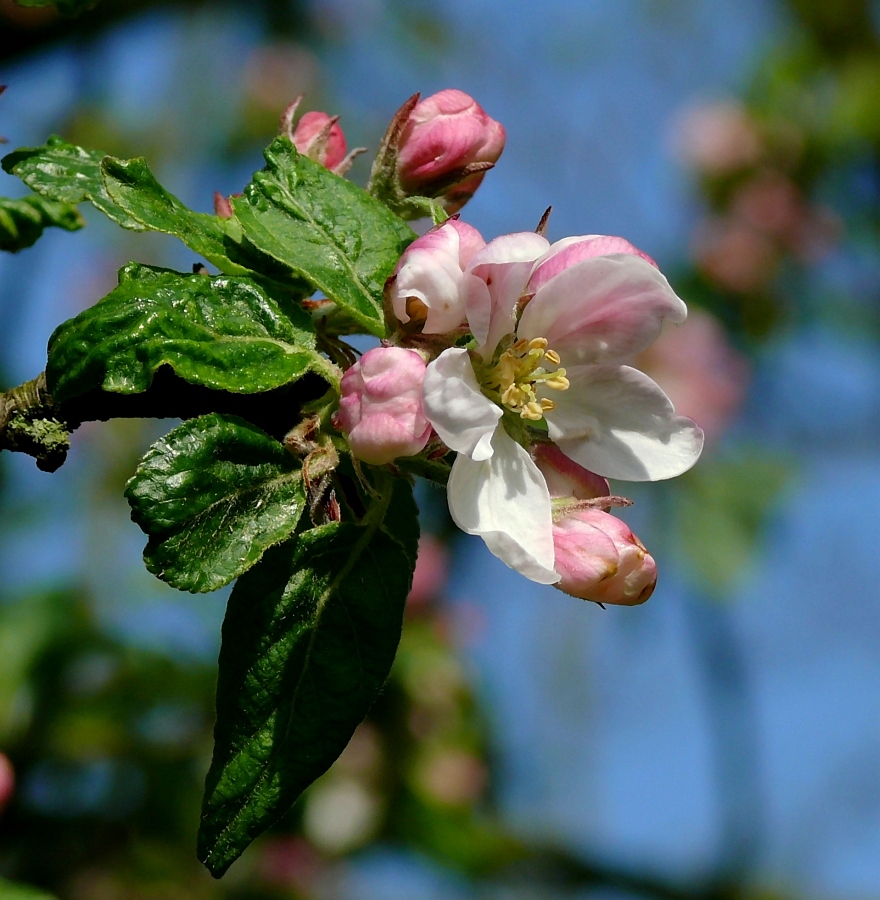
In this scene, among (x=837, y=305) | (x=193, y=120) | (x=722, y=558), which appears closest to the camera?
(x=722, y=558)

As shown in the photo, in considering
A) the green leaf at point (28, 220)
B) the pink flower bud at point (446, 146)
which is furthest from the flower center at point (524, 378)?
the green leaf at point (28, 220)

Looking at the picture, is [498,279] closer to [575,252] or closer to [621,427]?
[575,252]

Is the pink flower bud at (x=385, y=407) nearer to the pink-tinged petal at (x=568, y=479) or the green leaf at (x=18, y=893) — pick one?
the pink-tinged petal at (x=568, y=479)

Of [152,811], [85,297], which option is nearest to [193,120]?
[85,297]

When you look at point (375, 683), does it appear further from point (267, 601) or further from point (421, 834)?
point (421, 834)

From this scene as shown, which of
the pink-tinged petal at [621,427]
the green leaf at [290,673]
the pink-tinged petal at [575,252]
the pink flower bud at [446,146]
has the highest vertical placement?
the pink-tinged petal at [575,252]

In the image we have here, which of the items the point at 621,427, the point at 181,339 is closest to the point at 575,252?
the point at 621,427
